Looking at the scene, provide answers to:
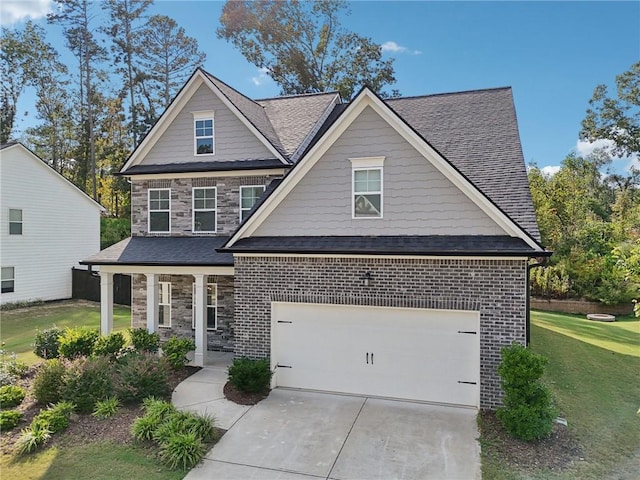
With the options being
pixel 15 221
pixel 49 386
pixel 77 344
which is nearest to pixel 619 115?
pixel 77 344

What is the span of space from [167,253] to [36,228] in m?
14.0

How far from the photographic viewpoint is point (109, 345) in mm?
11336

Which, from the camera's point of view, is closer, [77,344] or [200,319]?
[77,344]

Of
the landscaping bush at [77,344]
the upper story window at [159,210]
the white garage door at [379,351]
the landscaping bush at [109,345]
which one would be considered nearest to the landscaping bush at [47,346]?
the landscaping bush at [77,344]

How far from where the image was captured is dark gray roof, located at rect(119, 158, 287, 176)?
518 inches

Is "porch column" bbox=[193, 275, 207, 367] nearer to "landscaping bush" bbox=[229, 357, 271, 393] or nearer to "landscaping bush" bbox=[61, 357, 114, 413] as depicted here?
"landscaping bush" bbox=[229, 357, 271, 393]

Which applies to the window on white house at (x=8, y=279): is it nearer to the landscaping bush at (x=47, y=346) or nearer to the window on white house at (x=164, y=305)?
the landscaping bush at (x=47, y=346)

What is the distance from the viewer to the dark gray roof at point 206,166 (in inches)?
518

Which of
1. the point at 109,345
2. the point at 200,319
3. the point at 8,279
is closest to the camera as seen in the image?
the point at 109,345

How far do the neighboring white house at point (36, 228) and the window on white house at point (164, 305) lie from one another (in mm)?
11991

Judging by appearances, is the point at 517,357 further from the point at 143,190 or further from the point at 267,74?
the point at 267,74

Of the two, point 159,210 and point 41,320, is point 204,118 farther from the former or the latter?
point 41,320

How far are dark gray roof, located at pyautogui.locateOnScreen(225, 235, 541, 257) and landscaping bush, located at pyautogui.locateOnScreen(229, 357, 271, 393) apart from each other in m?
2.59

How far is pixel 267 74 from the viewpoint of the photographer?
35.6 metres
